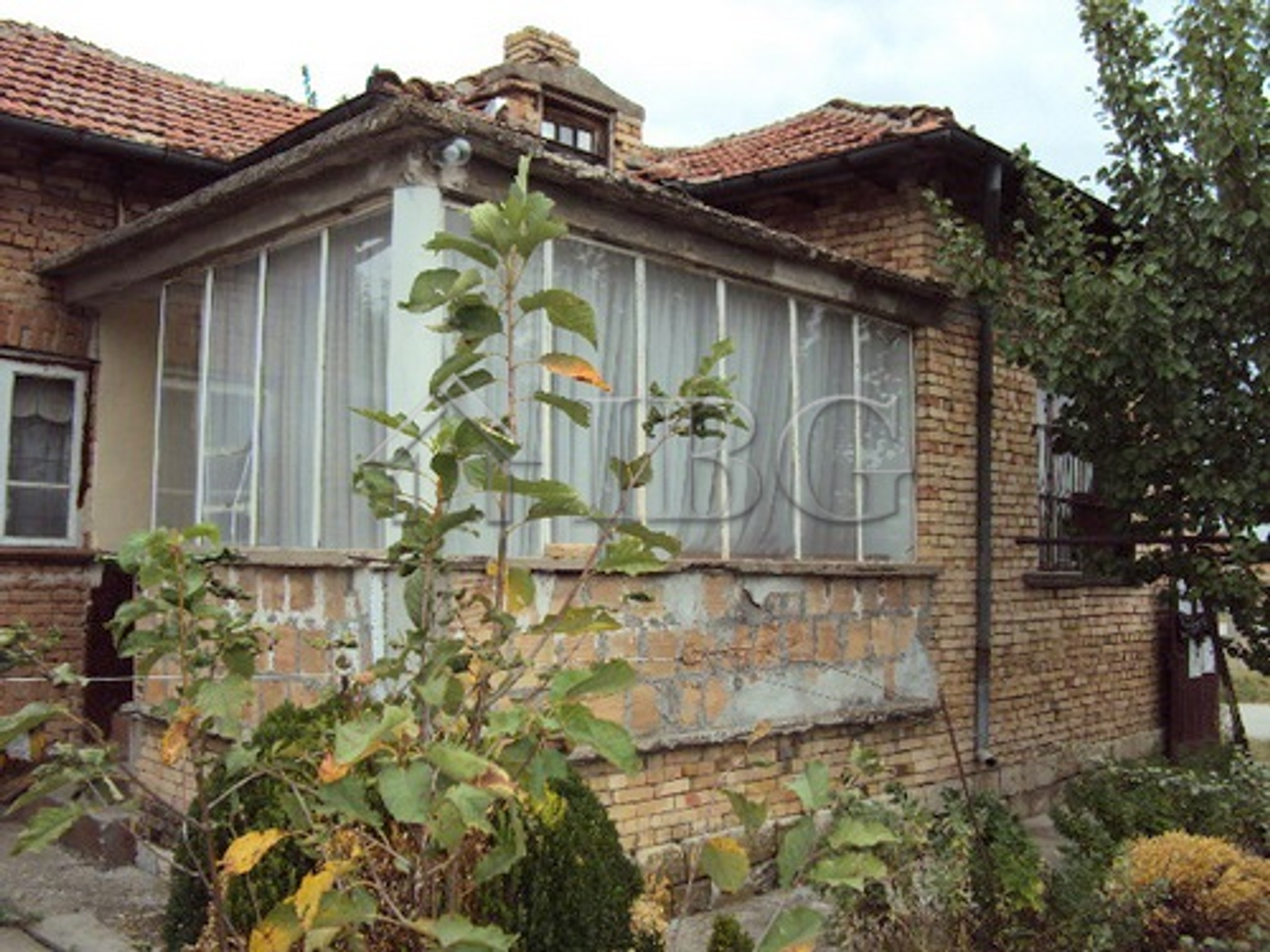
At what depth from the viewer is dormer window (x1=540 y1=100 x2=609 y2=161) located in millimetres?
9922

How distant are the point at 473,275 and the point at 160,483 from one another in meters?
5.60

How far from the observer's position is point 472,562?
504 centimetres

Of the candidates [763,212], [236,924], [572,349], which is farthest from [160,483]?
[763,212]

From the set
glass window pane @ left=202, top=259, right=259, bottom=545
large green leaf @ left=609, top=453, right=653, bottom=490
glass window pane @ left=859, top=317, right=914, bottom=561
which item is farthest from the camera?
glass window pane @ left=859, top=317, right=914, bottom=561

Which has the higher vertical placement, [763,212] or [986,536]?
[763,212]

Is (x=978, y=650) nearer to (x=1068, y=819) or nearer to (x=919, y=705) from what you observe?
(x=919, y=705)

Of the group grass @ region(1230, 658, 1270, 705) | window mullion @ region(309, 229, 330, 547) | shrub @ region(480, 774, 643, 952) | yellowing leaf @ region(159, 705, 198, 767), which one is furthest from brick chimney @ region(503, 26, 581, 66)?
grass @ region(1230, 658, 1270, 705)

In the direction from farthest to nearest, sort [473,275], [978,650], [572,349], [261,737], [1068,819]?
[978,650], [572,349], [1068,819], [261,737], [473,275]

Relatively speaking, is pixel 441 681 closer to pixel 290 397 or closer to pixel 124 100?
pixel 290 397

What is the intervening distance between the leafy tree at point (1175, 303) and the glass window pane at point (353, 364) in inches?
140

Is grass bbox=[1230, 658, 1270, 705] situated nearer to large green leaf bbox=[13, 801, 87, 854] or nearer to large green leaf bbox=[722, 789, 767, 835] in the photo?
large green leaf bbox=[722, 789, 767, 835]

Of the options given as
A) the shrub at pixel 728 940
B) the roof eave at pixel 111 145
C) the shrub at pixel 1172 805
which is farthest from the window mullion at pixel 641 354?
the roof eave at pixel 111 145

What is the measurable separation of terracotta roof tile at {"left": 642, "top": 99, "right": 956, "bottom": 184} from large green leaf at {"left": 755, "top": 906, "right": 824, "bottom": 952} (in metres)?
6.11

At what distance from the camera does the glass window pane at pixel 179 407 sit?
281 inches
